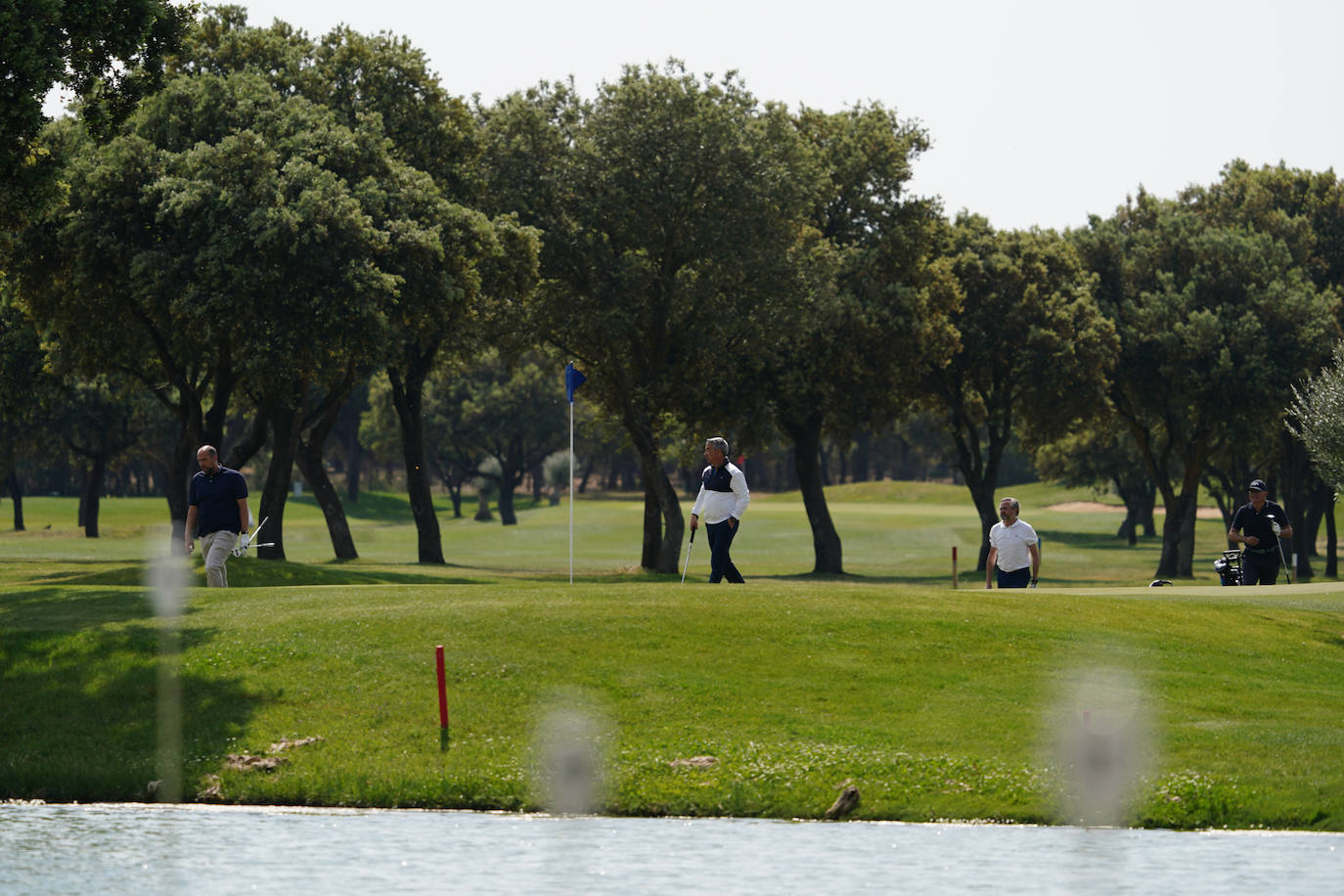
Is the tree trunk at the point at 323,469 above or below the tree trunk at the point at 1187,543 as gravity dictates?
above

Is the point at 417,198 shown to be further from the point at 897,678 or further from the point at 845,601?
the point at 897,678

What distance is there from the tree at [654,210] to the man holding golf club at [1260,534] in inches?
846

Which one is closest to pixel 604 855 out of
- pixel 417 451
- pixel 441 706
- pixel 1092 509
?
pixel 441 706

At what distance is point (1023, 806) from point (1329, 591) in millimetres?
16214

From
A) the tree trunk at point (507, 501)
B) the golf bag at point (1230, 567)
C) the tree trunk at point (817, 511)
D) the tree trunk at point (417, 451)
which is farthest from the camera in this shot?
the tree trunk at point (507, 501)

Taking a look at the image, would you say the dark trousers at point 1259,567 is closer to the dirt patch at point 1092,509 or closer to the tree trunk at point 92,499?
the tree trunk at point 92,499

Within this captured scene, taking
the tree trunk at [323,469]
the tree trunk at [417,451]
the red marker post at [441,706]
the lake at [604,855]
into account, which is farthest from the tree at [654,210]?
the lake at [604,855]

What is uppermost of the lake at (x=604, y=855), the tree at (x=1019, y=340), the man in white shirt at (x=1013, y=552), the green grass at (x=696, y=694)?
the tree at (x=1019, y=340)

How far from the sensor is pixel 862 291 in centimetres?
5597

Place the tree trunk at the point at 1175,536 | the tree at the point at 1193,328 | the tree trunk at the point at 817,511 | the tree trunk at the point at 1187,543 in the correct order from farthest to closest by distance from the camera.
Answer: the tree trunk at the point at 1187,543
the tree trunk at the point at 1175,536
the tree at the point at 1193,328
the tree trunk at the point at 817,511

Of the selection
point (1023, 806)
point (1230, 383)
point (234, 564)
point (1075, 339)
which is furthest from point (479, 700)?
point (1230, 383)

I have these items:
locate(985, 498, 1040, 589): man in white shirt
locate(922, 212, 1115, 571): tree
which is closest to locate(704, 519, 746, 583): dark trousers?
locate(985, 498, 1040, 589): man in white shirt

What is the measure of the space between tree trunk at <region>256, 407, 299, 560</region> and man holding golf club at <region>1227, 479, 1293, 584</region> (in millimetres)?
27882

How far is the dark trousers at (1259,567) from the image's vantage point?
1203 inches
